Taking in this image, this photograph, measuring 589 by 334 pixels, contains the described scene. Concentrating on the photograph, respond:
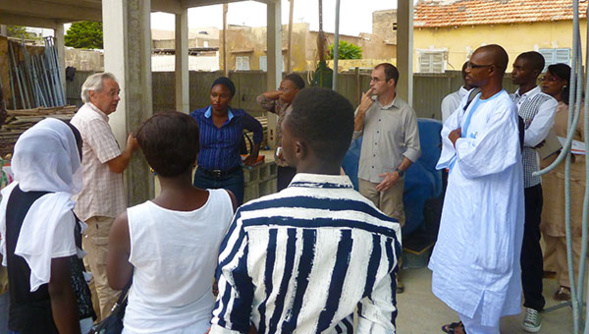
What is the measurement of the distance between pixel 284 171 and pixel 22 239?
2.77 meters

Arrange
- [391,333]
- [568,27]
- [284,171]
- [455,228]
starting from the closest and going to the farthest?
1. [391,333]
2. [455,228]
3. [284,171]
4. [568,27]

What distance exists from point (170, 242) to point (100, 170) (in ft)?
5.28

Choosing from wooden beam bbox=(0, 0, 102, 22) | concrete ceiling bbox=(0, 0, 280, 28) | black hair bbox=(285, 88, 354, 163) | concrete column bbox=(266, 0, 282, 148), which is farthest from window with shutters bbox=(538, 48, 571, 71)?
black hair bbox=(285, 88, 354, 163)

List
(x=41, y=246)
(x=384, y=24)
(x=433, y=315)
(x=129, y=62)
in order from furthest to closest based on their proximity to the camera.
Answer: (x=384, y=24) → (x=433, y=315) → (x=129, y=62) → (x=41, y=246)

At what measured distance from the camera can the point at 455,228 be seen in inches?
118

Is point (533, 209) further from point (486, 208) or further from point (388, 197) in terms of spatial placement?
point (388, 197)

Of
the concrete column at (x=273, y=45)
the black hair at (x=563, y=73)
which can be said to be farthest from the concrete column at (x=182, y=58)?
the black hair at (x=563, y=73)

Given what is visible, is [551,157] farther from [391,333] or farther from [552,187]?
[391,333]

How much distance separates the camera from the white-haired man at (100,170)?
300cm

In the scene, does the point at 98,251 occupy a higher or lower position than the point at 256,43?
lower

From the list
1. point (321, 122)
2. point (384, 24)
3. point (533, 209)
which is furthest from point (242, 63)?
point (321, 122)

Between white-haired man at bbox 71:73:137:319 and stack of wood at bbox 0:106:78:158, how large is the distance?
6.19m

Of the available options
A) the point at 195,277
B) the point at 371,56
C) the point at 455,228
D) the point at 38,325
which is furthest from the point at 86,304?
the point at 371,56

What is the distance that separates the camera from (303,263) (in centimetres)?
129
